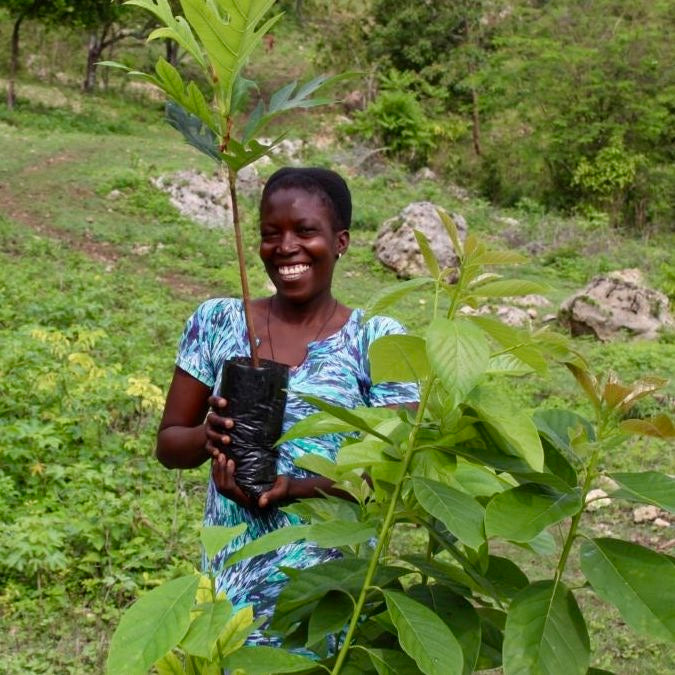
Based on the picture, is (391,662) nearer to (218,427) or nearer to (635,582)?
(635,582)

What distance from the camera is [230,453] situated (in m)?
1.70

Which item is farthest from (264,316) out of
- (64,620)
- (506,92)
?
(506,92)

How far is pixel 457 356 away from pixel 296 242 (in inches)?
38.0

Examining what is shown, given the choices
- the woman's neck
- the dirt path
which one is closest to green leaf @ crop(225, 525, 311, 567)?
the woman's neck

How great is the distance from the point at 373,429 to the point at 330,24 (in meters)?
25.5

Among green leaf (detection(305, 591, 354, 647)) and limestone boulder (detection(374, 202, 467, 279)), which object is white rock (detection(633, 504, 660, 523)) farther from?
limestone boulder (detection(374, 202, 467, 279))

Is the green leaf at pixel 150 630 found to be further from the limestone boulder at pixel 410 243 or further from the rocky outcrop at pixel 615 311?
the limestone boulder at pixel 410 243

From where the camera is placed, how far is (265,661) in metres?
1.07

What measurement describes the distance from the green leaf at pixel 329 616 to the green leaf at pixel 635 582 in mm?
261

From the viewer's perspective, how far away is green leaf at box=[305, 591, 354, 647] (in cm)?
111

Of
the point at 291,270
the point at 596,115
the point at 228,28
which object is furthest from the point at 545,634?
the point at 596,115

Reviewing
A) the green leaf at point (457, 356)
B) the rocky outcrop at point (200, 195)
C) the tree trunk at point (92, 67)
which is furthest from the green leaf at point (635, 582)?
the tree trunk at point (92, 67)

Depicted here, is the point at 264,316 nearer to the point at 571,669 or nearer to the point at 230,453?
the point at 230,453

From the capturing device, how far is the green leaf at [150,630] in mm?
979
